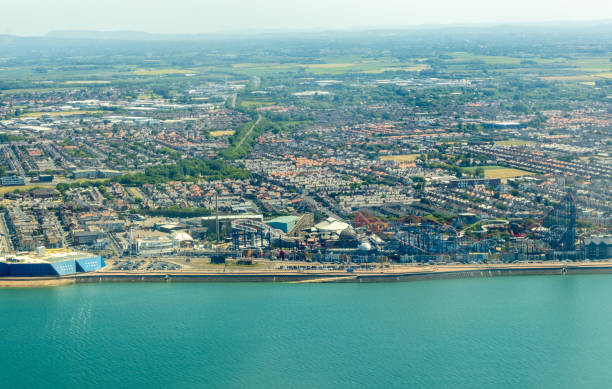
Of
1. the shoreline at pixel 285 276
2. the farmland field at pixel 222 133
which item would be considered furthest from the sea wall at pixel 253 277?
the farmland field at pixel 222 133

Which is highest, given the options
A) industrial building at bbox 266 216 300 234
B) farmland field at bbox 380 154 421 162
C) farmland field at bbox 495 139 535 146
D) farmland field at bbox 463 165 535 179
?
industrial building at bbox 266 216 300 234

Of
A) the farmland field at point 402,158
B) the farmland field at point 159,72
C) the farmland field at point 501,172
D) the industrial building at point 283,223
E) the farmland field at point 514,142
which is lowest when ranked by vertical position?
the farmland field at point 402,158

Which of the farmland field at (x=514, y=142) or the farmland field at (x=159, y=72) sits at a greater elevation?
the farmland field at (x=159, y=72)

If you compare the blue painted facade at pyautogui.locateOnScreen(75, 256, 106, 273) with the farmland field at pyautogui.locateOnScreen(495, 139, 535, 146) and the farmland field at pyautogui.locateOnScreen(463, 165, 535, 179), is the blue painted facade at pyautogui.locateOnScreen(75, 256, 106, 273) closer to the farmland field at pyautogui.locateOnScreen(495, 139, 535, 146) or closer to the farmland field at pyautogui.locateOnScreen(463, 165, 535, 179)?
the farmland field at pyautogui.locateOnScreen(463, 165, 535, 179)

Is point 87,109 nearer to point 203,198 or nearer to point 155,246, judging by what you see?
point 203,198

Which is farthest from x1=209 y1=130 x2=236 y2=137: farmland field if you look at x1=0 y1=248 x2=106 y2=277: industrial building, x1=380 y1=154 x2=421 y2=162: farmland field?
x1=0 y1=248 x2=106 y2=277: industrial building

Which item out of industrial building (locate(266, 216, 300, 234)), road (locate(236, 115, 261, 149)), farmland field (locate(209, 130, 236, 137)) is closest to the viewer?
industrial building (locate(266, 216, 300, 234))

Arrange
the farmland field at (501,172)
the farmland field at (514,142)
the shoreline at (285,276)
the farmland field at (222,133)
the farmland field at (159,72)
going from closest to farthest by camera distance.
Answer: the shoreline at (285,276), the farmland field at (501,172), the farmland field at (514,142), the farmland field at (222,133), the farmland field at (159,72)

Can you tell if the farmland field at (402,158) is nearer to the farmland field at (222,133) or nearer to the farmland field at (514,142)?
the farmland field at (514,142)

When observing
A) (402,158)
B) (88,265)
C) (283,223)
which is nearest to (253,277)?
(283,223)

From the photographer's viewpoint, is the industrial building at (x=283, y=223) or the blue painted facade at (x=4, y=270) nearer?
the blue painted facade at (x=4, y=270)
